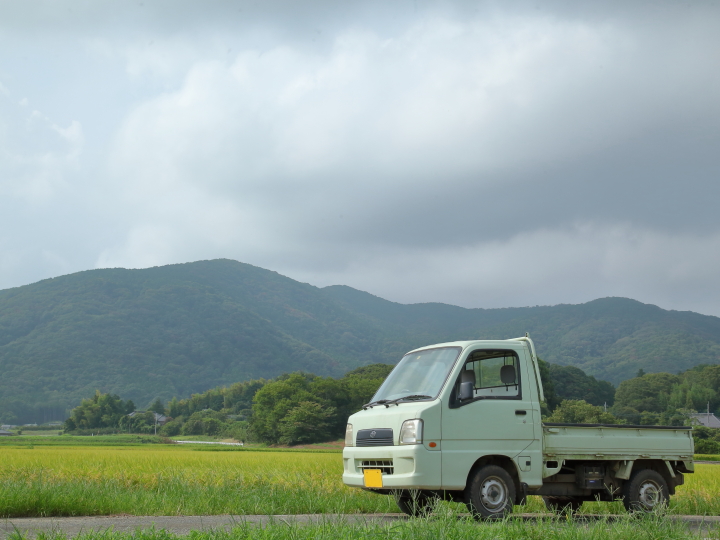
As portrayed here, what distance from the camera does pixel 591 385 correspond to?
112375mm

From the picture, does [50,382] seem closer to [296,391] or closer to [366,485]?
A: [296,391]

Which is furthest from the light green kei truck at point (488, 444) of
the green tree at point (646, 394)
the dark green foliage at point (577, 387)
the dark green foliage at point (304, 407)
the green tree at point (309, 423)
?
the green tree at point (646, 394)

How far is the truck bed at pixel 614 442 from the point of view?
10.4 metres

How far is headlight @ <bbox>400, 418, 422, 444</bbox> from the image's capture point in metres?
9.40

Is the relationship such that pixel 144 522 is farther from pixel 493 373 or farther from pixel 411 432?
pixel 493 373

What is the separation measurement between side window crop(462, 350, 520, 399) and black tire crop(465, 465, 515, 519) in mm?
1070

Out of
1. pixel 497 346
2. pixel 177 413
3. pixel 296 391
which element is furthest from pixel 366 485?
pixel 177 413

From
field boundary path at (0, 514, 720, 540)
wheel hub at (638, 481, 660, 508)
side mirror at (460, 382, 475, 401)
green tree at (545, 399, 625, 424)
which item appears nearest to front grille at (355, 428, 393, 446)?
field boundary path at (0, 514, 720, 540)

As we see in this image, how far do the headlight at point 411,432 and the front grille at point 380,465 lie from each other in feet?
1.26

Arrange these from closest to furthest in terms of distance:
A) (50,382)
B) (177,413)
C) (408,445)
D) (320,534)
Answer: (320,534) < (408,445) < (177,413) < (50,382)

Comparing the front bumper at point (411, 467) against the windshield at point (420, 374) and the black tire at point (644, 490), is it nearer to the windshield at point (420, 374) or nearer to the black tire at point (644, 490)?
the windshield at point (420, 374)

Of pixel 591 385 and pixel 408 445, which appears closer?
pixel 408 445

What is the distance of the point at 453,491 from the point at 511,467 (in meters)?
0.94

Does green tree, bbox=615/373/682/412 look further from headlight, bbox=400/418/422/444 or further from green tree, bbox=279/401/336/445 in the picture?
headlight, bbox=400/418/422/444
